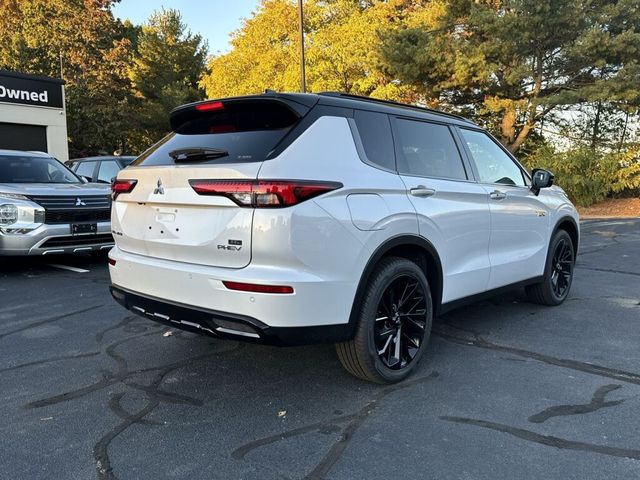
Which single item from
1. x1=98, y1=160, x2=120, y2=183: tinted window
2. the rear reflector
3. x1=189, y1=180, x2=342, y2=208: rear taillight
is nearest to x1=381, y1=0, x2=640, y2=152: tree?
x1=98, y1=160, x2=120, y2=183: tinted window

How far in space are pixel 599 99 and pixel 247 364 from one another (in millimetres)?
18077

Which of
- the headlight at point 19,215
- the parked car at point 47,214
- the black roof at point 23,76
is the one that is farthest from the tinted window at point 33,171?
the black roof at point 23,76

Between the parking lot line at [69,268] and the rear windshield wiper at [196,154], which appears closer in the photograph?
the rear windshield wiper at [196,154]

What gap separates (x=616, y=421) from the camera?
10.3 feet

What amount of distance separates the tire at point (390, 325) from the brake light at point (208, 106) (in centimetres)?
146

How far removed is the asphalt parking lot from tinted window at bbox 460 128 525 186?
1.34 m

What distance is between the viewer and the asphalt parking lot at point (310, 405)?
2699mm

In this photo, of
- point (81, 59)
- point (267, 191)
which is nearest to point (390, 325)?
point (267, 191)

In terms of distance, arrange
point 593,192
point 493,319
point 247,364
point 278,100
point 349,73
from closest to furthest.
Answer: point 278,100
point 247,364
point 493,319
point 593,192
point 349,73

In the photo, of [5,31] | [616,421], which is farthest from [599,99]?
[5,31]

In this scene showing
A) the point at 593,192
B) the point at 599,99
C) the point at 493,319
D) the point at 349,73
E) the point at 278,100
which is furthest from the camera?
the point at 349,73

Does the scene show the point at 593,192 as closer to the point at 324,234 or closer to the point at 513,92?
the point at 513,92

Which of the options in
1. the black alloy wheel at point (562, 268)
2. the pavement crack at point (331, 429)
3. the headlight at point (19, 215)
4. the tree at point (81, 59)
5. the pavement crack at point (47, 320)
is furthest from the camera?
the tree at point (81, 59)

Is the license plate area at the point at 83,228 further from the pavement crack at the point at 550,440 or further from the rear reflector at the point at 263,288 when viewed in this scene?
the pavement crack at the point at 550,440
